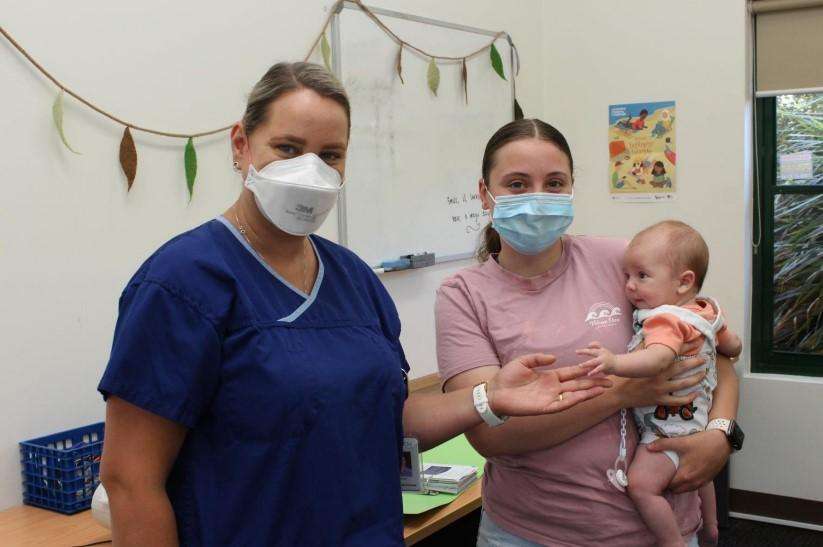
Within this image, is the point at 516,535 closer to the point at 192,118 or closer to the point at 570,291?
the point at 570,291

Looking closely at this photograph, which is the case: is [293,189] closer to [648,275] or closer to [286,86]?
[286,86]

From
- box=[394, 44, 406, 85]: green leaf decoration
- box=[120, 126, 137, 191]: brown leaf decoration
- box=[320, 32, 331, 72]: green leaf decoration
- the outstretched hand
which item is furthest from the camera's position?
box=[394, 44, 406, 85]: green leaf decoration

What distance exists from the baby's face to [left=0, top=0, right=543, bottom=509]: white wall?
145 cm

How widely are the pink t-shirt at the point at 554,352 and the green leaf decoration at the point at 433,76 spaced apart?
2.03 metres

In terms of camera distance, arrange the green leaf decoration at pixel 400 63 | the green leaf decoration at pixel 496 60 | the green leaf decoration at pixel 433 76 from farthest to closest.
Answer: the green leaf decoration at pixel 496 60, the green leaf decoration at pixel 433 76, the green leaf decoration at pixel 400 63

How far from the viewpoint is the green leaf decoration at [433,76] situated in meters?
3.54

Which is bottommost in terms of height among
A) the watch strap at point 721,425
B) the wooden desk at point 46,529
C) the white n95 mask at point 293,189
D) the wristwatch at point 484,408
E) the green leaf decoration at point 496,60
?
the wooden desk at point 46,529

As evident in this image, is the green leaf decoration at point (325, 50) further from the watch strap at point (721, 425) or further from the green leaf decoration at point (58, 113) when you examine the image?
the watch strap at point (721, 425)

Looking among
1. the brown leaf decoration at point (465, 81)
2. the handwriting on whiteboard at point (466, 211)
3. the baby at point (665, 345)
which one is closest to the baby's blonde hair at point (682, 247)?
the baby at point (665, 345)

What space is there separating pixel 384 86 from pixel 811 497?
277cm

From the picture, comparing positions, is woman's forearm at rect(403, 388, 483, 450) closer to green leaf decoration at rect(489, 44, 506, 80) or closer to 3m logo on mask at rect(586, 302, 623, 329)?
3m logo on mask at rect(586, 302, 623, 329)

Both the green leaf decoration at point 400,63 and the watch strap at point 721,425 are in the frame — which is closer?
the watch strap at point 721,425

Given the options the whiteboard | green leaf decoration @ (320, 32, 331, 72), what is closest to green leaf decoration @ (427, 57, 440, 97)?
the whiteboard

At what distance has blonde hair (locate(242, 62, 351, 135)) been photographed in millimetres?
1342
